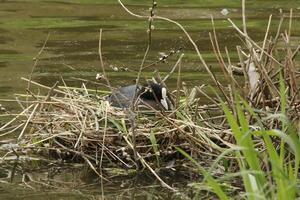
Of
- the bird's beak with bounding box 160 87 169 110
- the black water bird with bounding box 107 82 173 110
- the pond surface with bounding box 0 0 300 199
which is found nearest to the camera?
the black water bird with bounding box 107 82 173 110

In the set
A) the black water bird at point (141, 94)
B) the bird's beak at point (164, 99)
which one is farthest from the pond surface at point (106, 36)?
the bird's beak at point (164, 99)

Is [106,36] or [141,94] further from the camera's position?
[106,36]

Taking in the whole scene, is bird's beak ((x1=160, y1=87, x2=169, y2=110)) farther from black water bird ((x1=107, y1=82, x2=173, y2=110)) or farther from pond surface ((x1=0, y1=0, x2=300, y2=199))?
pond surface ((x1=0, y1=0, x2=300, y2=199))

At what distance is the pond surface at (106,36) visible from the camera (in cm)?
857

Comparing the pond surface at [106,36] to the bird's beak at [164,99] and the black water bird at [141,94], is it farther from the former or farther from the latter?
the bird's beak at [164,99]

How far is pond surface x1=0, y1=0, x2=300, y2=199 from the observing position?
8.57 metres

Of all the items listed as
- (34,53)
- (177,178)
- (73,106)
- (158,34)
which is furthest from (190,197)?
(158,34)

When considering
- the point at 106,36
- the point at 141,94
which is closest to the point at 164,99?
the point at 141,94

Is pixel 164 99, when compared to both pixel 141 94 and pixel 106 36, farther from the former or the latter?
pixel 106 36

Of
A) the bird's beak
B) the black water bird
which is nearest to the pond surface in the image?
the black water bird

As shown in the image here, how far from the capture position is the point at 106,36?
10.4 meters

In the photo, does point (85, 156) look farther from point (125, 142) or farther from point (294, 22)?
point (294, 22)

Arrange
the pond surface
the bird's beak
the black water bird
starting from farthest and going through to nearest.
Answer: the pond surface → the bird's beak → the black water bird

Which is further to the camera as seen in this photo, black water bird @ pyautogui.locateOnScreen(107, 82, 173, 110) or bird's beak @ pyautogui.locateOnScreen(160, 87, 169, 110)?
bird's beak @ pyautogui.locateOnScreen(160, 87, 169, 110)
